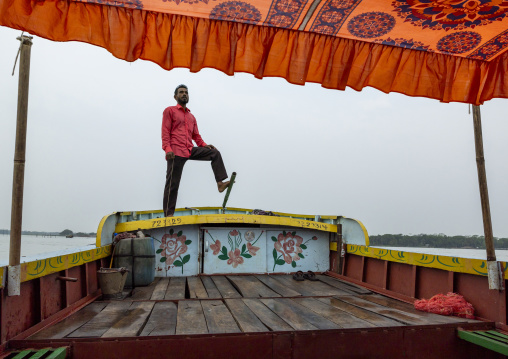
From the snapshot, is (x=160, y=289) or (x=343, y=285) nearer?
(x=160, y=289)

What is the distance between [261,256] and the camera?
565cm

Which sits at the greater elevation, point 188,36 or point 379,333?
point 188,36

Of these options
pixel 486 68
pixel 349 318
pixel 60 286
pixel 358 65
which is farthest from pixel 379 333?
pixel 60 286

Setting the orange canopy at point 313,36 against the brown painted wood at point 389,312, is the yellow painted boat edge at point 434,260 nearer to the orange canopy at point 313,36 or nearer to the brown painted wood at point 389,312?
the brown painted wood at point 389,312

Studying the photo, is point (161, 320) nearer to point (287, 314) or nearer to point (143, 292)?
point (287, 314)

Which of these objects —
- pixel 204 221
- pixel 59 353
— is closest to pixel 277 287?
pixel 204 221

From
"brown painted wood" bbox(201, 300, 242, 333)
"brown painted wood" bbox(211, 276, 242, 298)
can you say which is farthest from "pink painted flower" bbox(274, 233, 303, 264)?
"brown painted wood" bbox(201, 300, 242, 333)

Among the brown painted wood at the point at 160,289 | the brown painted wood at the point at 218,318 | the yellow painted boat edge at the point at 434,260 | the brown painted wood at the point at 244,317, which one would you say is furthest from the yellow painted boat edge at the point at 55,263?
the yellow painted boat edge at the point at 434,260

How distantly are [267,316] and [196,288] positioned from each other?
1.64 meters

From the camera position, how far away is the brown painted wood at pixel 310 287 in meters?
4.12

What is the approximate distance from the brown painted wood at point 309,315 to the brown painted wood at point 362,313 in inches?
12.3

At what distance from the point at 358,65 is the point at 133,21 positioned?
1677 mm

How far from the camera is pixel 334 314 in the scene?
3.03 metres

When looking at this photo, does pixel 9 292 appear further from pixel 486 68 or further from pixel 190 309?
pixel 486 68
